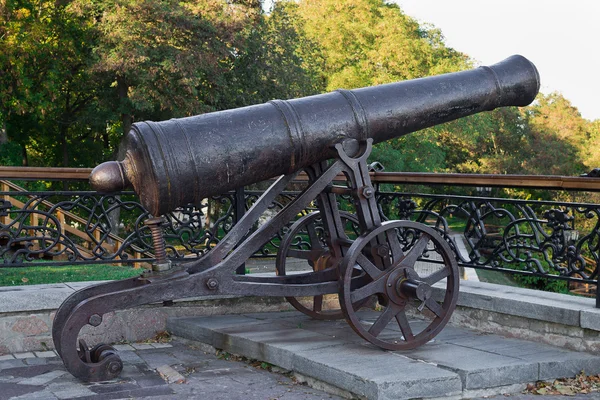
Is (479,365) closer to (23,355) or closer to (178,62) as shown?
(23,355)

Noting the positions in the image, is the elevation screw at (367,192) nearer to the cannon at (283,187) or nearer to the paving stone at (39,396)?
the cannon at (283,187)

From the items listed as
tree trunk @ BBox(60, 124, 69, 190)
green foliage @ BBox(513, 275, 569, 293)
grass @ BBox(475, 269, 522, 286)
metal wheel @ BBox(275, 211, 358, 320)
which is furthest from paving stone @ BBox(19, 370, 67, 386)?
tree trunk @ BBox(60, 124, 69, 190)

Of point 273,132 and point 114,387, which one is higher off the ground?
point 273,132

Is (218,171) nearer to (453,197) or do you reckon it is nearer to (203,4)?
(453,197)

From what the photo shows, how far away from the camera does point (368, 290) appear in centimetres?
508

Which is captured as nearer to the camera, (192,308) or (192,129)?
(192,129)

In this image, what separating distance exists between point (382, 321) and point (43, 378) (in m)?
2.19

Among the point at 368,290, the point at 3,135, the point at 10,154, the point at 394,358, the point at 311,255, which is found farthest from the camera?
the point at 3,135

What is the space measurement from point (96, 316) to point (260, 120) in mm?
1559

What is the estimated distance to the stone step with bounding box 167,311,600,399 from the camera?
4.41 metres

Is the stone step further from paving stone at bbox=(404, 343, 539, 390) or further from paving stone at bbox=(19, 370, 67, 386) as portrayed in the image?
paving stone at bbox=(19, 370, 67, 386)

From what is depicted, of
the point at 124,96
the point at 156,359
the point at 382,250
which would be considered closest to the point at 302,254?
the point at 382,250

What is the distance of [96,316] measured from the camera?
4746mm

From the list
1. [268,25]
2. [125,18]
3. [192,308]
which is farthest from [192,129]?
[268,25]
